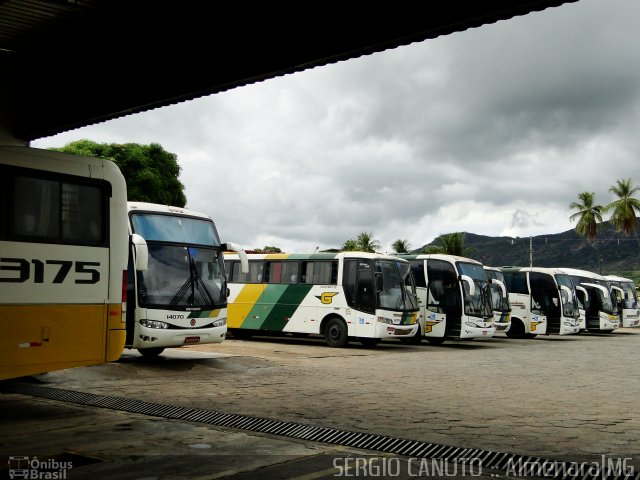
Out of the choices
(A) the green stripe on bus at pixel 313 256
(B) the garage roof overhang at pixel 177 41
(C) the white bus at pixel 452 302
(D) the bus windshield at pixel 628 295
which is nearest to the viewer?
(B) the garage roof overhang at pixel 177 41

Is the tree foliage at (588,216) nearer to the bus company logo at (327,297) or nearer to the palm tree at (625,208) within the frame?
the palm tree at (625,208)

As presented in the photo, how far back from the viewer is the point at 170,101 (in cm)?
1194

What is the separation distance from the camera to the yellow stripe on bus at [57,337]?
7789 mm

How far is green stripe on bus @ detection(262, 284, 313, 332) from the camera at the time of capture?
73.5ft

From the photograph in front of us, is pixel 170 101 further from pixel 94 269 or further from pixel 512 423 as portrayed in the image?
pixel 512 423

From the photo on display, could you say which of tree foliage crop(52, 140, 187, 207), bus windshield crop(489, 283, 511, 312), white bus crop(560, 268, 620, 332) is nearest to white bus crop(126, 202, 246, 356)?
bus windshield crop(489, 283, 511, 312)

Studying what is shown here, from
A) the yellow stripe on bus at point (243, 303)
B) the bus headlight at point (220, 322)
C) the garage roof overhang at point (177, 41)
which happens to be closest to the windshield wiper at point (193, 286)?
the bus headlight at point (220, 322)

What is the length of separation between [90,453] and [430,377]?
26.8 feet

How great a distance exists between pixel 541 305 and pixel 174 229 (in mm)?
20581

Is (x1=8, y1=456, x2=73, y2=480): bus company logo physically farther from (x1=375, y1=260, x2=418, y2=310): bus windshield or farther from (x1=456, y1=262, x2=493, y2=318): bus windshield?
(x1=456, y1=262, x2=493, y2=318): bus windshield

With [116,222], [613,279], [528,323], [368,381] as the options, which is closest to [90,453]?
[116,222]

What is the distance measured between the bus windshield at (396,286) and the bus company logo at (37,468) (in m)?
15.0

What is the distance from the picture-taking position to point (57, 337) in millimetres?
8211

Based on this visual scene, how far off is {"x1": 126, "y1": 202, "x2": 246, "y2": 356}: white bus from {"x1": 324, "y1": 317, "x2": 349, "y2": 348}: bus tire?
21.5 feet
